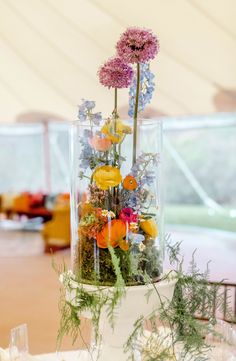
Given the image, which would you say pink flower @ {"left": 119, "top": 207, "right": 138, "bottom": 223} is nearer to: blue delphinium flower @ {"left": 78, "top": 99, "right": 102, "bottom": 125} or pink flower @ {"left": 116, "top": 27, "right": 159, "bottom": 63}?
blue delphinium flower @ {"left": 78, "top": 99, "right": 102, "bottom": 125}

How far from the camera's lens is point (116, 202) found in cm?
137

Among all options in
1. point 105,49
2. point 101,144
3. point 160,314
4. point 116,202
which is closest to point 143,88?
point 101,144

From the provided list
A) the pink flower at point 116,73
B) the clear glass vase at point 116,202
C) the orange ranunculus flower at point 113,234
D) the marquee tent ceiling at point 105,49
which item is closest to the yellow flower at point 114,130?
the clear glass vase at point 116,202

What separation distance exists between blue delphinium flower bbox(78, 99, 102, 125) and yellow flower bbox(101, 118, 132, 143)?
0.03 metres

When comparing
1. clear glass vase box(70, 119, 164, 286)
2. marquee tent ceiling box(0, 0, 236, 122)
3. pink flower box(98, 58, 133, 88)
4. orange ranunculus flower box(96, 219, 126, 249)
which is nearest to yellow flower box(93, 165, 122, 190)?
clear glass vase box(70, 119, 164, 286)

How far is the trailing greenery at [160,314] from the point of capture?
4.26 ft

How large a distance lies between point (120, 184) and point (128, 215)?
9 centimetres

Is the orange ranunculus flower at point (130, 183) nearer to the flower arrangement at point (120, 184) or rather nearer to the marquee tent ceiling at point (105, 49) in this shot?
the flower arrangement at point (120, 184)

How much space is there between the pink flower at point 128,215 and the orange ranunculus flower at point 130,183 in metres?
0.06

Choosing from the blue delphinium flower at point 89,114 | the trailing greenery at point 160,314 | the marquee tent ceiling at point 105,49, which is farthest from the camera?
the marquee tent ceiling at point 105,49

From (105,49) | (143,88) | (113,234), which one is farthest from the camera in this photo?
(105,49)

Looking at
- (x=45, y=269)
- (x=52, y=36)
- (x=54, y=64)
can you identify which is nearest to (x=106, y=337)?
(x=45, y=269)

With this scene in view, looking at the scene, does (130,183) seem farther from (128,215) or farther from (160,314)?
(160,314)

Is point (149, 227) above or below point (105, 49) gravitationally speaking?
below
